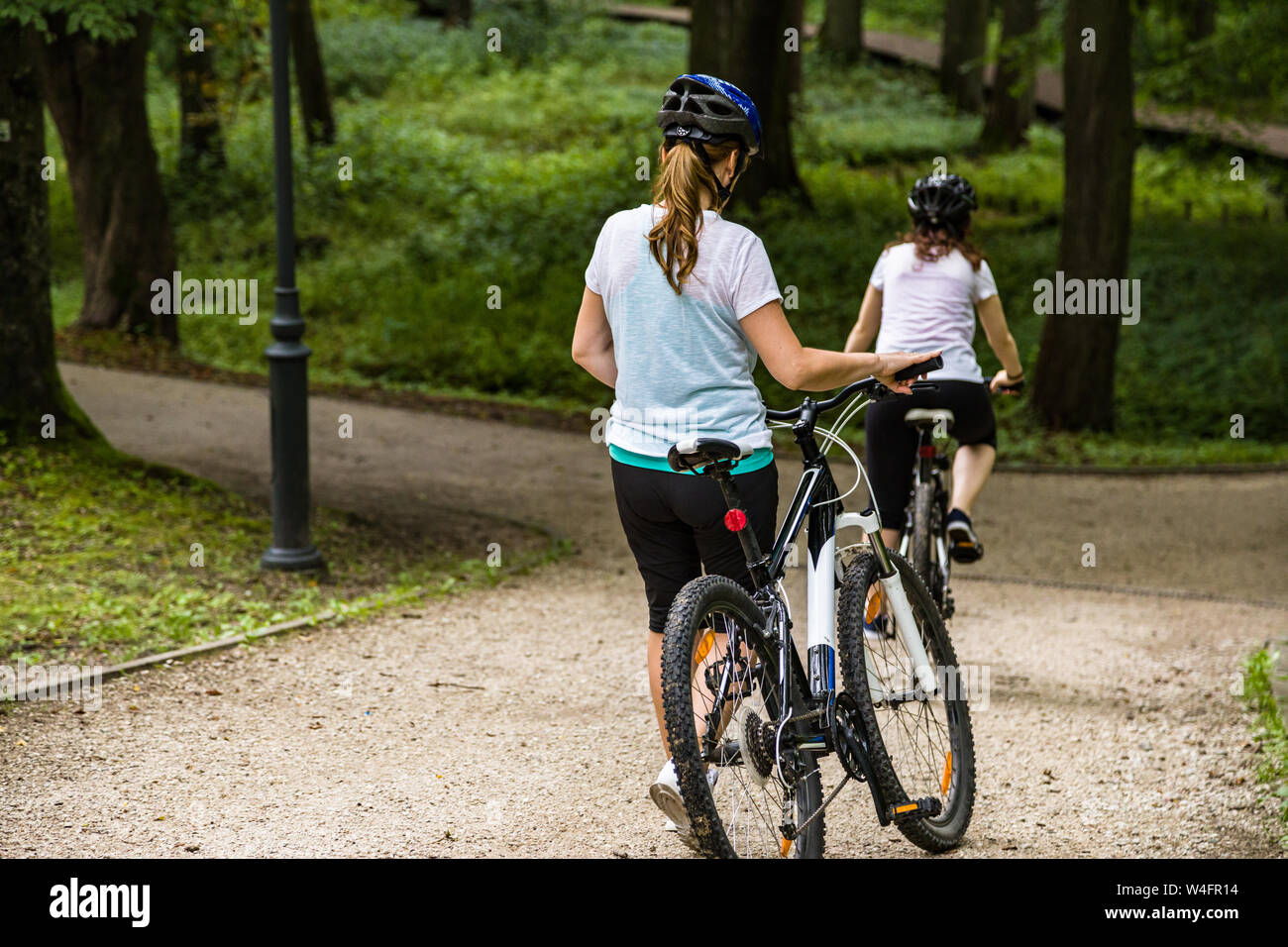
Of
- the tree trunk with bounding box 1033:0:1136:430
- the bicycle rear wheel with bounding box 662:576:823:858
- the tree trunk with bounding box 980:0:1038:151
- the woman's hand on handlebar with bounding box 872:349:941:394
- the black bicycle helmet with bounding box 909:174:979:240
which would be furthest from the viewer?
the tree trunk with bounding box 980:0:1038:151

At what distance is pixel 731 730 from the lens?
369cm

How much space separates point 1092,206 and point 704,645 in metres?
11.7

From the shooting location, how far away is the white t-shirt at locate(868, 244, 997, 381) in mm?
6062

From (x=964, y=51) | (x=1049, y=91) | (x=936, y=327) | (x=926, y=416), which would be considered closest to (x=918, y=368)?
(x=926, y=416)

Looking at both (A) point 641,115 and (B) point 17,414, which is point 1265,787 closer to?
(B) point 17,414

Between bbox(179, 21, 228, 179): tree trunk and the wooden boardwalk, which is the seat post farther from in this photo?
bbox(179, 21, 228, 179): tree trunk

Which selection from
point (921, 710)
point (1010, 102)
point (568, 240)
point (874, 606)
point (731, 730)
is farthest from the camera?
point (1010, 102)

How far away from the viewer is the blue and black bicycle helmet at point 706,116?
11.5 feet

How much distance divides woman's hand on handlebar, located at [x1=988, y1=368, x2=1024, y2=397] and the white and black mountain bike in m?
2.02

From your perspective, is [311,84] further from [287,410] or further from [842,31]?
[287,410]

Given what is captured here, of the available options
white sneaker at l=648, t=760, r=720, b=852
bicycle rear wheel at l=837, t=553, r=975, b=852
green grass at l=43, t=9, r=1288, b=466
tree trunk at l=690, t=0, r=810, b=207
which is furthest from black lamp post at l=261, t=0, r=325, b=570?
tree trunk at l=690, t=0, r=810, b=207

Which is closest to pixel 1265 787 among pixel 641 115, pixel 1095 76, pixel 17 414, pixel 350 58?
pixel 17 414

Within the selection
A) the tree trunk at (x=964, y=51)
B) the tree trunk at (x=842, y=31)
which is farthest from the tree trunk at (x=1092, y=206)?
the tree trunk at (x=842, y=31)
